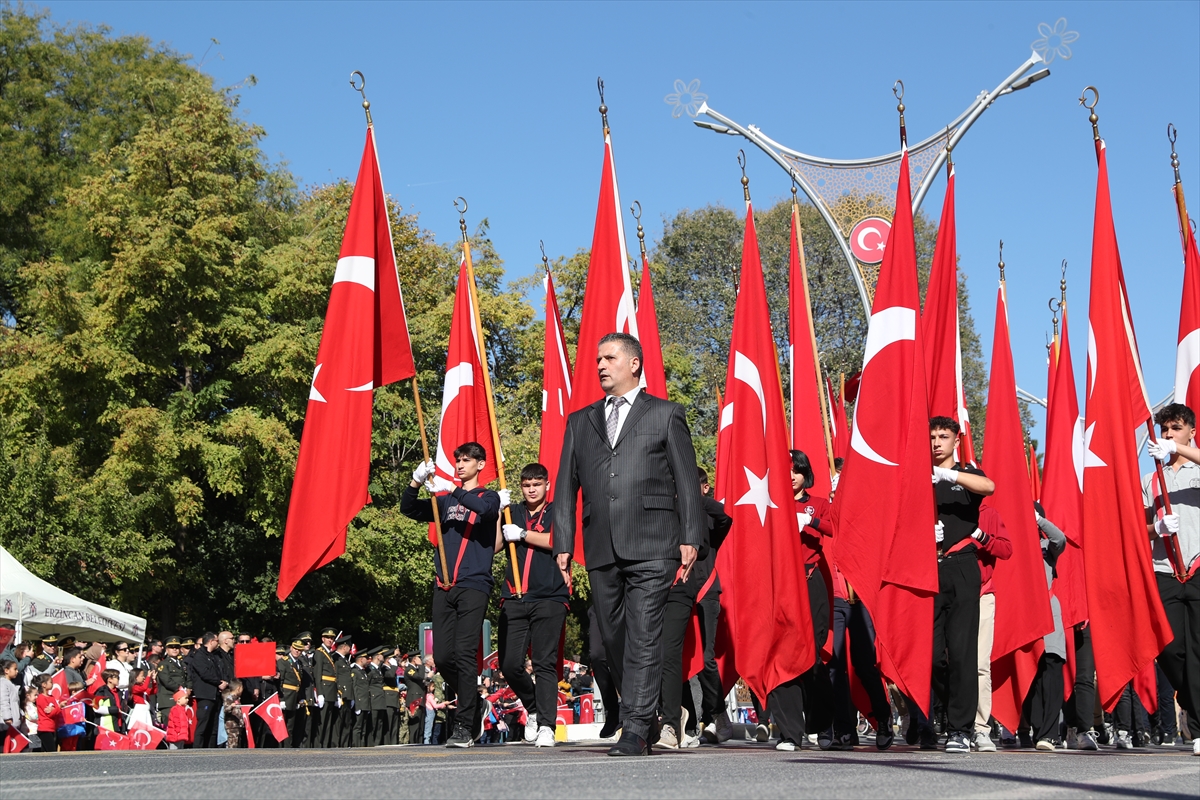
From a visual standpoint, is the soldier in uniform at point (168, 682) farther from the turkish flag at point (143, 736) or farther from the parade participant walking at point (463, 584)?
the parade participant walking at point (463, 584)

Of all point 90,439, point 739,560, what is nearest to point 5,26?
point 90,439

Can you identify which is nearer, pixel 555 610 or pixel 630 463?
pixel 630 463

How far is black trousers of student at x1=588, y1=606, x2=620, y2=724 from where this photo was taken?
34.0 ft

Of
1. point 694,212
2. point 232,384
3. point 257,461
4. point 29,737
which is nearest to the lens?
point 29,737

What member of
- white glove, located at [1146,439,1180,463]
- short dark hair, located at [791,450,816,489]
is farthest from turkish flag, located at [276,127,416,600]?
white glove, located at [1146,439,1180,463]

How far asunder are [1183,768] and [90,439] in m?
27.4

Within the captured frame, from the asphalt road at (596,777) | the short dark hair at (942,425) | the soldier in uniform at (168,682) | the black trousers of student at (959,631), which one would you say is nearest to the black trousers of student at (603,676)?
the black trousers of student at (959,631)

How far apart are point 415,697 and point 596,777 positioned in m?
18.4

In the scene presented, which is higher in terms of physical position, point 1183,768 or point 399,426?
point 399,426

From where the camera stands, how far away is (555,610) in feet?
33.1

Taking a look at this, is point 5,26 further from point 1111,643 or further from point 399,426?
point 1111,643

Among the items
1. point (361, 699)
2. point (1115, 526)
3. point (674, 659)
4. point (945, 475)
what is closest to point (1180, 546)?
point (1115, 526)

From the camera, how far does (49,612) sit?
1891 centimetres

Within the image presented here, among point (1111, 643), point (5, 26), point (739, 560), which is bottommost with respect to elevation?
point (1111, 643)
